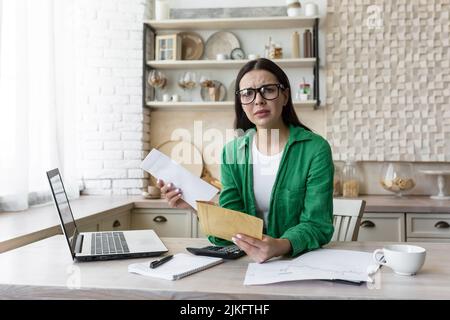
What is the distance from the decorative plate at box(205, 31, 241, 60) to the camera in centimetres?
337

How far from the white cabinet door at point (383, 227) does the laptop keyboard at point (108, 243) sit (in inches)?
66.3

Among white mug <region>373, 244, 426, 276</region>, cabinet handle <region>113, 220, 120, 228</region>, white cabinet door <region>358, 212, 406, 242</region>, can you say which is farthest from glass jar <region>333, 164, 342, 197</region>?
white mug <region>373, 244, 426, 276</region>

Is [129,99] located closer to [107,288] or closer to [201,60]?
[201,60]

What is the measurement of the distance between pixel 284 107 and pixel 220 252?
2.23ft

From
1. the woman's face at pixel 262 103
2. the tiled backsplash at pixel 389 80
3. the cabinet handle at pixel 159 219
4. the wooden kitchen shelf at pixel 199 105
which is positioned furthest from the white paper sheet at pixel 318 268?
the tiled backsplash at pixel 389 80

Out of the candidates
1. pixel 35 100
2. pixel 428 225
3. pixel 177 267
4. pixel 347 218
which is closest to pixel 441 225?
pixel 428 225

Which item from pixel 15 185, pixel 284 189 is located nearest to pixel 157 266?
pixel 284 189

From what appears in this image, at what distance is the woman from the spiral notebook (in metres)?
0.24

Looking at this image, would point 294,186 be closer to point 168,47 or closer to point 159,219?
point 159,219

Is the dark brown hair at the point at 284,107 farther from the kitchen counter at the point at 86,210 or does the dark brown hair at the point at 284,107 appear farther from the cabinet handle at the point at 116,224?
the cabinet handle at the point at 116,224

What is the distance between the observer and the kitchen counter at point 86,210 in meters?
1.69

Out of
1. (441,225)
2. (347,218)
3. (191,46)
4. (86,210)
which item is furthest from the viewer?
(191,46)

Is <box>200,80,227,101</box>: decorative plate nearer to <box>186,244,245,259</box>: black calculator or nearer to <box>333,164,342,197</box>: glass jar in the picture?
<box>333,164,342,197</box>: glass jar

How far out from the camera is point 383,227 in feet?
8.71
